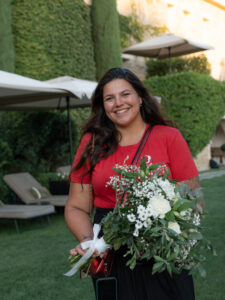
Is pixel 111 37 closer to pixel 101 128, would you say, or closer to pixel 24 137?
pixel 24 137

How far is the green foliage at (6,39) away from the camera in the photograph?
11.5 meters

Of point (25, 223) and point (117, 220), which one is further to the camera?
point (25, 223)

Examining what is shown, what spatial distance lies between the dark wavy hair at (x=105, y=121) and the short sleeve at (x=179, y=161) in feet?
0.81

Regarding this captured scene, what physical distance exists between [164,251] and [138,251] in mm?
106

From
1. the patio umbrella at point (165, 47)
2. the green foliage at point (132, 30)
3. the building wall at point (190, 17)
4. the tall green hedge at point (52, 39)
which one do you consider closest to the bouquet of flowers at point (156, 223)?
the tall green hedge at point (52, 39)

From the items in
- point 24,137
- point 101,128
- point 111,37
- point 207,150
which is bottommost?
point 207,150

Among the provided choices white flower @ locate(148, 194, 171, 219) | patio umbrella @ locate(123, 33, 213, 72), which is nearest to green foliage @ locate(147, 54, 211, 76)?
patio umbrella @ locate(123, 33, 213, 72)

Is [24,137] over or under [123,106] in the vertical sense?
under

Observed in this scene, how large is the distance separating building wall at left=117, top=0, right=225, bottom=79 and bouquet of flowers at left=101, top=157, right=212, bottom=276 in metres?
17.0

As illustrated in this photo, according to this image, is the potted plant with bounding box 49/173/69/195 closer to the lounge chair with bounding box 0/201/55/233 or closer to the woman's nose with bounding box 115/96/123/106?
the lounge chair with bounding box 0/201/55/233

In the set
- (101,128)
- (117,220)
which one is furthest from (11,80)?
(117,220)

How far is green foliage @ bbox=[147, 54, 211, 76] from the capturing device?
19.1 m

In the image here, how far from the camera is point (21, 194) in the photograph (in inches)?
334

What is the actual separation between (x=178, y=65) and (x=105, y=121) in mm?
17566
